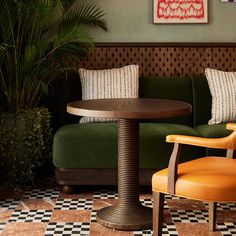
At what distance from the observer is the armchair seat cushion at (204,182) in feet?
9.21

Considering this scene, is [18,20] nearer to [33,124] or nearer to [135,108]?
[33,124]

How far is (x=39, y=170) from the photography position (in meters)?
4.78

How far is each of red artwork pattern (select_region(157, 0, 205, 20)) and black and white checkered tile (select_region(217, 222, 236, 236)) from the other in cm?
220

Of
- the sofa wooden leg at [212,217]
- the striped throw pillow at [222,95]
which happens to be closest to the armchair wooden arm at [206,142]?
the sofa wooden leg at [212,217]

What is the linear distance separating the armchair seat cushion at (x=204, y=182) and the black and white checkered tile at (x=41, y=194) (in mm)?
1484

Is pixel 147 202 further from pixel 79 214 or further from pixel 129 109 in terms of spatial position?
pixel 129 109

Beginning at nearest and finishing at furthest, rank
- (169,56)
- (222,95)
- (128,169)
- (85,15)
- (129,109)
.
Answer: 1. (129,109)
2. (128,169)
3. (222,95)
4. (85,15)
5. (169,56)

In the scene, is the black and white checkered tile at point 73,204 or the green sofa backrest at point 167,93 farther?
the green sofa backrest at point 167,93

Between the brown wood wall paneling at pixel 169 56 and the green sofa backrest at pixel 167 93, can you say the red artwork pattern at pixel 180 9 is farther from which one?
the green sofa backrest at pixel 167 93

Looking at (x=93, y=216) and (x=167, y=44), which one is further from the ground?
(x=167, y=44)

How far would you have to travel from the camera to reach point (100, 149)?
4.20 meters

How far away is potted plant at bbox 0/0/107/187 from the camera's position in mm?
4352

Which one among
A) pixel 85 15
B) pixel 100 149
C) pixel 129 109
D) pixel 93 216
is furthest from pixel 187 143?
pixel 85 15

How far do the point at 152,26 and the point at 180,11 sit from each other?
0.95ft
